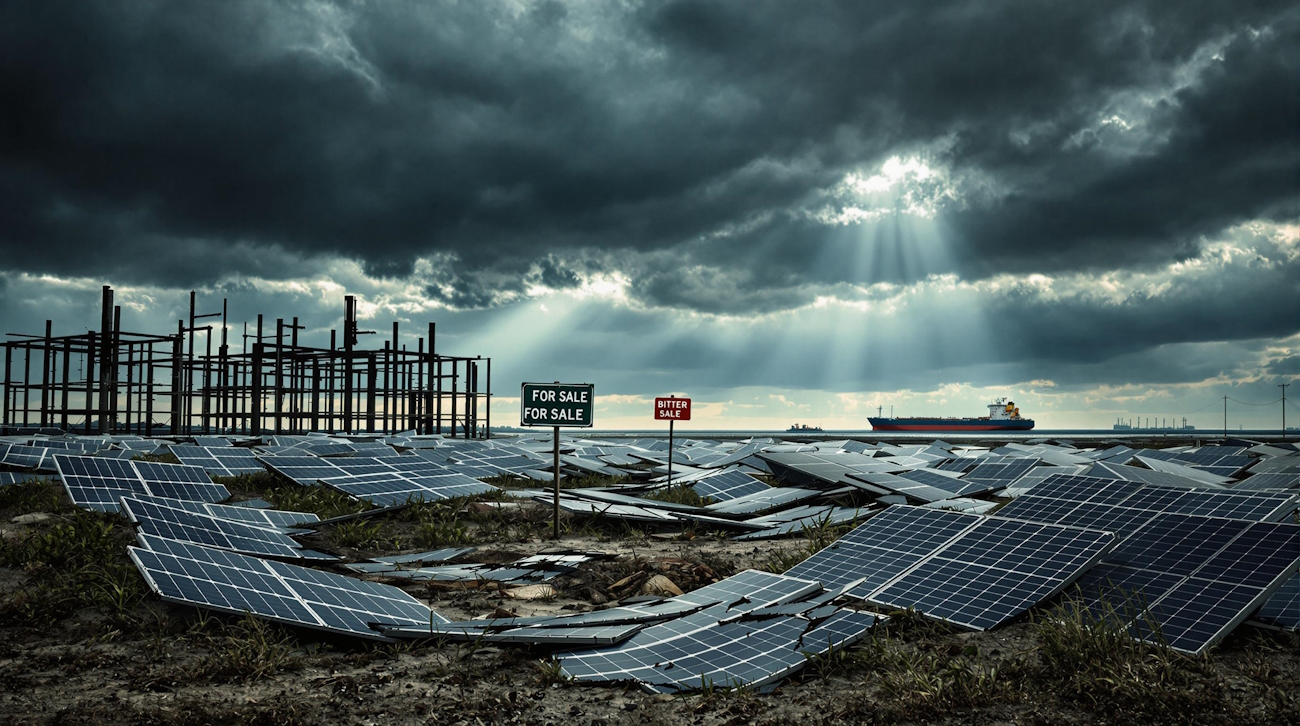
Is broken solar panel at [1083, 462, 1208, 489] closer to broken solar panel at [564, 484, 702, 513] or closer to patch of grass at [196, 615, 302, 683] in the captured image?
broken solar panel at [564, 484, 702, 513]

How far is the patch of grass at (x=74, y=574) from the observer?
6.14 meters

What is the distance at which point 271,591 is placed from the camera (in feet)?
20.1

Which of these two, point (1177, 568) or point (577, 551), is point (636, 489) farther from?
point (1177, 568)

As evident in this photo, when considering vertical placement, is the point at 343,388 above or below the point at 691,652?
above

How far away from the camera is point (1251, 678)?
471 cm

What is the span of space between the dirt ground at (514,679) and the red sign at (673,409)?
9396mm

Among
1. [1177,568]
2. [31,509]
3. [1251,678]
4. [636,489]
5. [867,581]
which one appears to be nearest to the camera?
[1251,678]

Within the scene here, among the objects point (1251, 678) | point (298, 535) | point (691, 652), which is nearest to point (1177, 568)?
point (1251, 678)

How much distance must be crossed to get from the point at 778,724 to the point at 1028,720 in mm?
1487

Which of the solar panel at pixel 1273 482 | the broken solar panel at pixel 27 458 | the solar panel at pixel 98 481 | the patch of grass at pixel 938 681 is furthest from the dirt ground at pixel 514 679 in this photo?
the solar panel at pixel 1273 482

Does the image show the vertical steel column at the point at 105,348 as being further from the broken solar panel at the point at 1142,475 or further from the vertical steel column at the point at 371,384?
the broken solar panel at the point at 1142,475

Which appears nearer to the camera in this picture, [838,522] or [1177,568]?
[1177,568]

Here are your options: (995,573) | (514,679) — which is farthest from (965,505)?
(514,679)

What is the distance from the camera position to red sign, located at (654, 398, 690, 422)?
15.6 m
